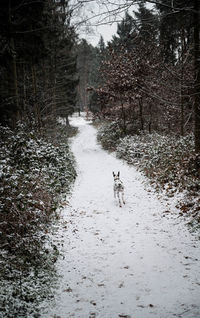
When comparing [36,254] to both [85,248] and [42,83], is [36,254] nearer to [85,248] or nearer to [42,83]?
[85,248]

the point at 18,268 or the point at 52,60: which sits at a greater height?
the point at 52,60

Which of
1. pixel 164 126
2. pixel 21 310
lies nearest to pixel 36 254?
pixel 21 310

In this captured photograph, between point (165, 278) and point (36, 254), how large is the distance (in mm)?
2718

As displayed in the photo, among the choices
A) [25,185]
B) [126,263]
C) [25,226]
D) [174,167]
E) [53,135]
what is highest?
[53,135]

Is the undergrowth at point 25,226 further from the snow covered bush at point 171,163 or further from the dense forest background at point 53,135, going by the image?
the snow covered bush at point 171,163

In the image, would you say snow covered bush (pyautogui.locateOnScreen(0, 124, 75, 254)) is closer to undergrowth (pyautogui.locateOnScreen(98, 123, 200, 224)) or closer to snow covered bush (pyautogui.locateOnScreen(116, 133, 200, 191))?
undergrowth (pyautogui.locateOnScreen(98, 123, 200, 224))

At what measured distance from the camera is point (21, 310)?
334 centimetres

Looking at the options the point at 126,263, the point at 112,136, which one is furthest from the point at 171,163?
the point at 112,136

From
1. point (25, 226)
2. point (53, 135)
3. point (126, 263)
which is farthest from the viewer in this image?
point (53, 135)

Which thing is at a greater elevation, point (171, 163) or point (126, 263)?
point (171, 163)

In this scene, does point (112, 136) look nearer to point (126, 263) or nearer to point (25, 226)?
point (25, 226)

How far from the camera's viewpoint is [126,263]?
4660 millimetres

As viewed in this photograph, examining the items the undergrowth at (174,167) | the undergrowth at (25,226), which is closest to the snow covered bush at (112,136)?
the undergrowth at (174,167)

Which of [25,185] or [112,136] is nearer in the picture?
[25,185]
